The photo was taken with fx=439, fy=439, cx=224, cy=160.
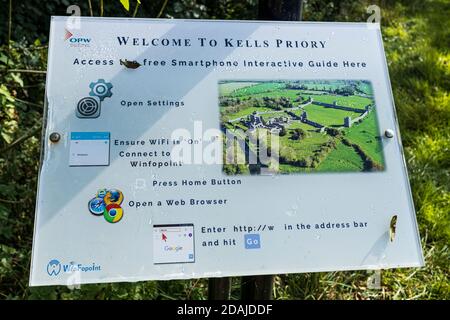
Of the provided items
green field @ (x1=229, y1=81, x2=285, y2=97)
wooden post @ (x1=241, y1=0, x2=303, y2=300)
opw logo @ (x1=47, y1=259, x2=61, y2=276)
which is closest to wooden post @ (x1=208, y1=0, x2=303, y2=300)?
wooden post @ (x1=241, y1=0, x2=303, y2=300)

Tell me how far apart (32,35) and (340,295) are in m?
3.00

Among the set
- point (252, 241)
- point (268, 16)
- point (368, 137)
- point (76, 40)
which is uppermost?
point (268, 16)

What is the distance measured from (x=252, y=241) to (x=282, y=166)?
284 millimetres

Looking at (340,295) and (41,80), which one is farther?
(41,80)

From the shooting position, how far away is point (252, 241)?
4.77 feet

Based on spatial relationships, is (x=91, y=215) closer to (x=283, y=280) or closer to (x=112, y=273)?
(x=112, y=273)

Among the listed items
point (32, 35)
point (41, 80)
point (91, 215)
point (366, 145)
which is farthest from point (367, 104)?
point (32, 35)

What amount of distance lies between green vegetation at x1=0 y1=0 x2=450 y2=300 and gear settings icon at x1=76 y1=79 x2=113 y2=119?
68 centimetres

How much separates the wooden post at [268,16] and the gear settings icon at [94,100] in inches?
26.9

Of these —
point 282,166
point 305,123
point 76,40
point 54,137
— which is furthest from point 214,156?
point 76,40

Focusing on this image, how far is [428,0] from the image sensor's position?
7.02m

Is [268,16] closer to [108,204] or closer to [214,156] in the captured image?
[214,156]

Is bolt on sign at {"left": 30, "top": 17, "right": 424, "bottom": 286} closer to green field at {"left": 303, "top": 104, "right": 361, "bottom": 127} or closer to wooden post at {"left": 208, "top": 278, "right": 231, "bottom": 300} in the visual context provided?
green field at {"left": 303, "top": 104, "right": 361, "bottom": 127}

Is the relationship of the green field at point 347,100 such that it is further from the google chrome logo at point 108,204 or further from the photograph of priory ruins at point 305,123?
the google chrome logo at point 108,204
